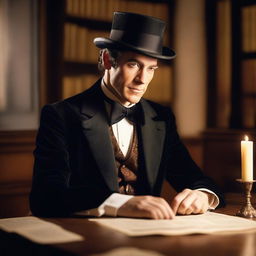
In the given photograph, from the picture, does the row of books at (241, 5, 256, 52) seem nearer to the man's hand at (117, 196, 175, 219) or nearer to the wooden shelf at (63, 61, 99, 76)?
the wooden shelf at (63, 61, 99, 76)

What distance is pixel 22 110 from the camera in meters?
4.37

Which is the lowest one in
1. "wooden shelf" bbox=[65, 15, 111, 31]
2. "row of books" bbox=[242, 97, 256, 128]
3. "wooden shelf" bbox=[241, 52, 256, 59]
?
"row of books" bbox=[242, 97, 256, 128]

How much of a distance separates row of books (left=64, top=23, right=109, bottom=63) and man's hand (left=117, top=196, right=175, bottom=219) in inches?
113

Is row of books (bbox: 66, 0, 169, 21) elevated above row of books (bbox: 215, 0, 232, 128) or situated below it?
above

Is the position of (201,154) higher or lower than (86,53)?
lower

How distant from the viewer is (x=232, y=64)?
533cm

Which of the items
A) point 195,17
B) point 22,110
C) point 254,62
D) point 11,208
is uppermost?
point 195,17

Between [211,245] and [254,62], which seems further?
[254,62]

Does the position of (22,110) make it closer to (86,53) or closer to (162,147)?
(86,53)

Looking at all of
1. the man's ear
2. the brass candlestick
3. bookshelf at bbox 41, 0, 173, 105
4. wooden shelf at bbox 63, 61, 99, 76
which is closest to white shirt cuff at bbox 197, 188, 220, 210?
the brass candlestick

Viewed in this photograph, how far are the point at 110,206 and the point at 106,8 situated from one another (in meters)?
3.15

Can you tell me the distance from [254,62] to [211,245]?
388 centimetres

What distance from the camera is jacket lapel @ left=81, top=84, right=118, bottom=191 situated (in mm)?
2270

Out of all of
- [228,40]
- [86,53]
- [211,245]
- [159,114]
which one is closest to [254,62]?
[228,40]
